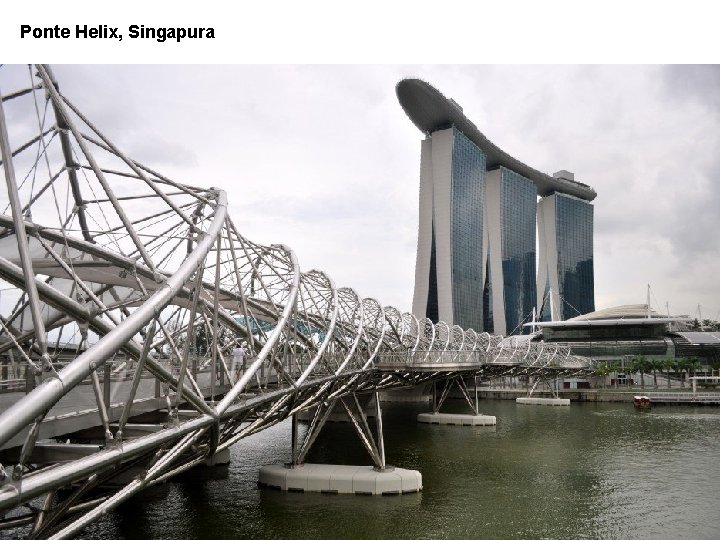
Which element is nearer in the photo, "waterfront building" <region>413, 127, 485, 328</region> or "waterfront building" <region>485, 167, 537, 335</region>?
"waterfront building" <region>413, 127, 485, 328</region>

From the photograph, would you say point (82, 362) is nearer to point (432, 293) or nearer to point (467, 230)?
point (432, 293)

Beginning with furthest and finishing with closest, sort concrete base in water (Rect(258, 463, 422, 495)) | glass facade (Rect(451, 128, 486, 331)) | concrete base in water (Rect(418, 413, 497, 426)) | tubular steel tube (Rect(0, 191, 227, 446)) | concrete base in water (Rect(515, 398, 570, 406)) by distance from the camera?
glass facade (Rect(451, 128, 486, 331)) → concrete base in water (Rect(515, 398, 570, 406)) → concrete base in water (Rect(418, 413, 497, 426)) → concrete base in water (Rect(258, 463, 422, 495)) → tubular steel tube (Rect(0, 191, 227, 446))

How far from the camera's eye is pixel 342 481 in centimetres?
3394

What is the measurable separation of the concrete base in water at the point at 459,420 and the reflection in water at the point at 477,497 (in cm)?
855

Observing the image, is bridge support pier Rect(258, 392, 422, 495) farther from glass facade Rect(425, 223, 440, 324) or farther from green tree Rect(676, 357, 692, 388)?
glass facade Rect(425, 223, 440, 324)

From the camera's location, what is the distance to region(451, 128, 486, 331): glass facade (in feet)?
538

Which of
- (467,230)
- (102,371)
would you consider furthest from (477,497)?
(467,230)

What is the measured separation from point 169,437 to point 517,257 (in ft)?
627

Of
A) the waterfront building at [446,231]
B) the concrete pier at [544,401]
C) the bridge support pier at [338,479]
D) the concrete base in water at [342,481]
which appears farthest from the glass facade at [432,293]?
the concrete base in water at [342,481]

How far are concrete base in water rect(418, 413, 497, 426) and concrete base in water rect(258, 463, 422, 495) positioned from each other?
31.6m

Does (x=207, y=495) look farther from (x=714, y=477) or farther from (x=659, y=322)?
(x=659, y=322)

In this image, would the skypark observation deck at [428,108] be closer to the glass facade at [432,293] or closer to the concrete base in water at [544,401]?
the glass facade at [432,293]

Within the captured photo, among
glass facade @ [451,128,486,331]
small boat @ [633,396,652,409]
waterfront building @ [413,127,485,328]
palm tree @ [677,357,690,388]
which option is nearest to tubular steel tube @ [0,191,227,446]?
small boat @ [633,396,652,409]

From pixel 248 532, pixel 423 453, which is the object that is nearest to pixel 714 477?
pixel 423 453
